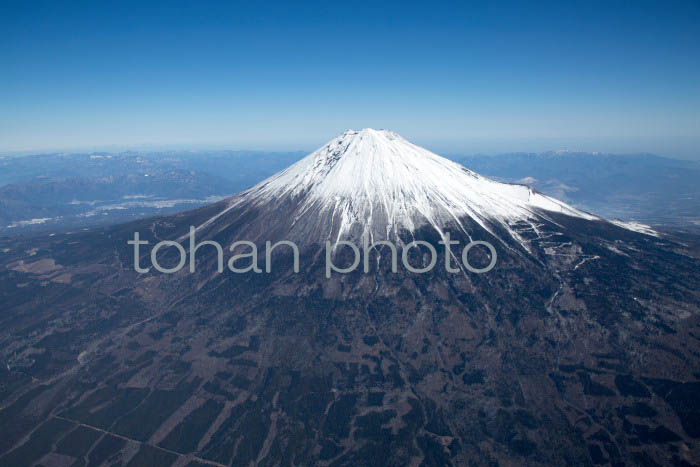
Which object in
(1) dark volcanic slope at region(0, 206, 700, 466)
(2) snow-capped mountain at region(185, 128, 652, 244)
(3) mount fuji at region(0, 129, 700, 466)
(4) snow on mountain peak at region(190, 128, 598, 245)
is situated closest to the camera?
(1) dark volcanic slope at region(0, 206, 700, 466)

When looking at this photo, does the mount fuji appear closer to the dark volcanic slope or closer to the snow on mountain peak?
the dark volcanic slope

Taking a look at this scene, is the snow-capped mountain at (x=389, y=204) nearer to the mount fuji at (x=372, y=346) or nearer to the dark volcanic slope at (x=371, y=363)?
the mount fuji at (x=372, y=346)

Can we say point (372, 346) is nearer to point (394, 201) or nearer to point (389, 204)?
point (389, 204)

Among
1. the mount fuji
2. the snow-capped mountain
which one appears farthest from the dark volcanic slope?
the snow-capped mountain

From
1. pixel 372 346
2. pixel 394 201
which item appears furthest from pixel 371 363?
pixel 394 201

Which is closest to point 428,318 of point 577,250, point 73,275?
point 577,250

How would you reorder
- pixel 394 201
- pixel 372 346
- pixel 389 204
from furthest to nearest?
pixel 394 201 < pixel 389 204 < pixel 372 346
